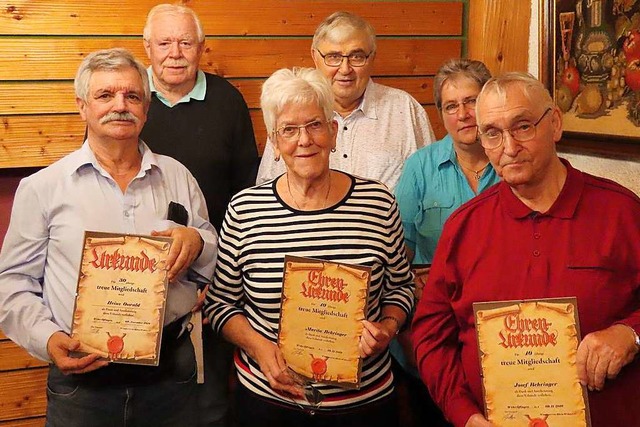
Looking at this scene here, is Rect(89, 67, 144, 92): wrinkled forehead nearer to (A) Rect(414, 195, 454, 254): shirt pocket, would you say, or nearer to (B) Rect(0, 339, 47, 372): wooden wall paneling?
(A) Rect(414, 195, 454, 254): shirt pocket

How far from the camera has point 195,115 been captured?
284 centimetres

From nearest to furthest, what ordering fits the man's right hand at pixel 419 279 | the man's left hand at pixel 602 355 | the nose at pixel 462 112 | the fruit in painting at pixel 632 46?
the man's left hand at pixel 602 355
the man's right hand at pixel 419 279
the nose at pixel 462 112
the fruit in painting at pixel 632 46

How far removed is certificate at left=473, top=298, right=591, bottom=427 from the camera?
1.62 m

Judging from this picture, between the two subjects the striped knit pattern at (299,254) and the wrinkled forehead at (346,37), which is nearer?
the striped knit pattern at (299,254)

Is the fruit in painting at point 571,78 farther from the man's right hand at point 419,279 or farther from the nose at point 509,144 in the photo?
the nose at point 509,144

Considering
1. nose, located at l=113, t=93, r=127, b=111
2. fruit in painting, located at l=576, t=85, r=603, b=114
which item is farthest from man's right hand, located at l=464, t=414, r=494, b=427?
fruit in painting, located at l=576, t=85, r=603, b=114

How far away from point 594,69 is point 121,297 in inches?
76.4

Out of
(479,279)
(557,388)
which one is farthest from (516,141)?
(557,388)

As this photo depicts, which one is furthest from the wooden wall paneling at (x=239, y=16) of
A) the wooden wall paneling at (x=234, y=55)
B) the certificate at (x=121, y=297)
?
the certificate at (x=121, y=297)

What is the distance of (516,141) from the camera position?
1.74m

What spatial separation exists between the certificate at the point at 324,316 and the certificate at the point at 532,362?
327mm

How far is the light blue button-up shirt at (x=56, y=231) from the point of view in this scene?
1.94 meters

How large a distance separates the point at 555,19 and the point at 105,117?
1.95 metres

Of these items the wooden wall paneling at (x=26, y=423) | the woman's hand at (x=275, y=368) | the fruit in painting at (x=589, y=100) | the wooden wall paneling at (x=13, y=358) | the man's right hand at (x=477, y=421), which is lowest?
the wooden wall paneling at (x=26, y=423)
